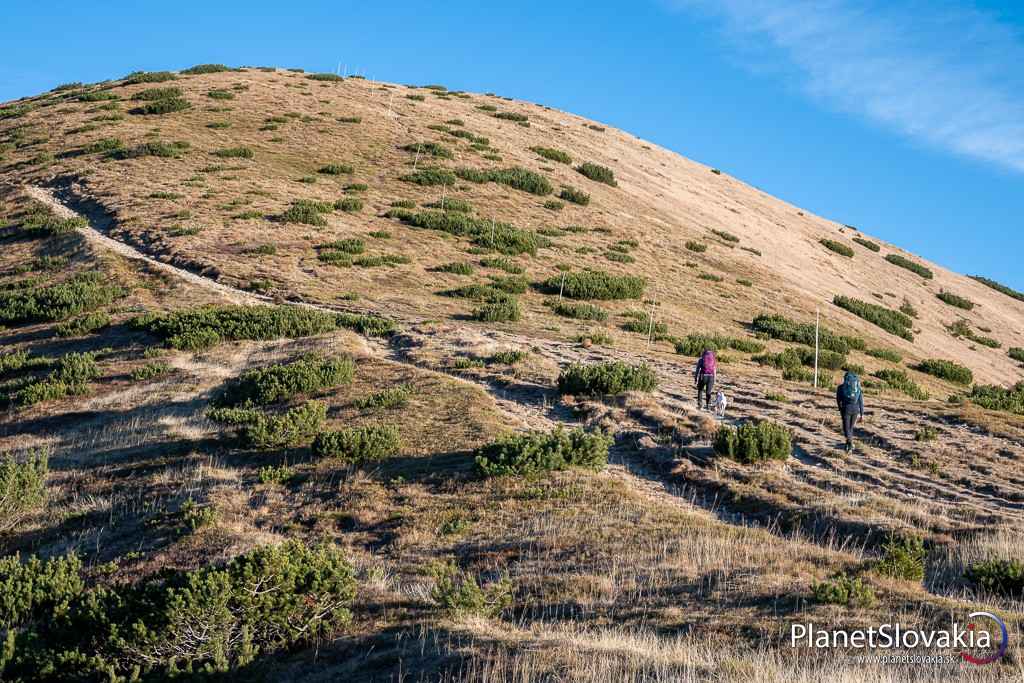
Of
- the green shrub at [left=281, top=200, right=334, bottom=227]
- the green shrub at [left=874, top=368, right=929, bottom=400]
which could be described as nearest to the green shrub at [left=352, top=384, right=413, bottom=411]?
the green shrub at [left=874, top=368, right=929, bottom=400]

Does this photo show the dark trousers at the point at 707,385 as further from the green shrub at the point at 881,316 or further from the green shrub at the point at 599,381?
the green shrub at the point at 881,316

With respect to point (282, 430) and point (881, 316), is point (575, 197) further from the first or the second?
point (282, 430)

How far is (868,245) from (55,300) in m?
49.9

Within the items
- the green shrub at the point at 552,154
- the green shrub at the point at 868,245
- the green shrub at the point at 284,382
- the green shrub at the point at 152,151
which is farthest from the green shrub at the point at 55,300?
the green shrub at the point at 868,245

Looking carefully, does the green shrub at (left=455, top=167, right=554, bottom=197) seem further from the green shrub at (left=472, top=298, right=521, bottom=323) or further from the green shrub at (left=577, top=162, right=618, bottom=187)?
the green shrub at (left=472, top=298, right=521, bottom=323)

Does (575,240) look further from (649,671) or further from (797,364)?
(649,671)

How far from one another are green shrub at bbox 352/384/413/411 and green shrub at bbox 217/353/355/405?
124 centimetres

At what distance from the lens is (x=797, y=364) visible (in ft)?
74.5

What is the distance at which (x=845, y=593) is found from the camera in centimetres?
659

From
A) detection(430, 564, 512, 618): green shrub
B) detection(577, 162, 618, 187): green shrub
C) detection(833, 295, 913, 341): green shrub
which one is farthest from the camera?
detection(577, 162, 618, 187): green shrub

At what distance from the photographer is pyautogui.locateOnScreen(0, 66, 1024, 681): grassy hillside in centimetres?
670

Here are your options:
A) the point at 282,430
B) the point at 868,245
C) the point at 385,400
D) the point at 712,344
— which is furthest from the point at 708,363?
the point at 868,245

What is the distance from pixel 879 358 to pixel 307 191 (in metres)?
25.2

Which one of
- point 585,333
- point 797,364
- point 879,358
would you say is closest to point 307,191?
point 585,333
